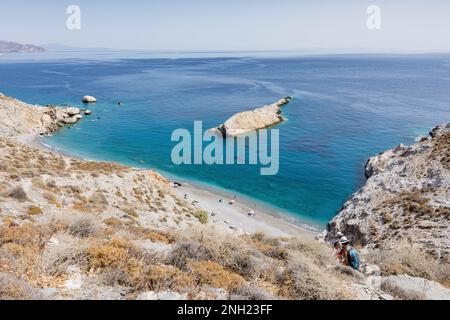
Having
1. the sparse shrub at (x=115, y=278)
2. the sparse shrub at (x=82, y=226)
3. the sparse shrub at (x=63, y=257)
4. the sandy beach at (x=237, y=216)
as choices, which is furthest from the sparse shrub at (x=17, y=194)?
the sandy beach at (x=237, y=216)

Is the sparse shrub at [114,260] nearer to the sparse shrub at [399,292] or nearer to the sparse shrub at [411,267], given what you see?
the sparse shrub at [399,292]

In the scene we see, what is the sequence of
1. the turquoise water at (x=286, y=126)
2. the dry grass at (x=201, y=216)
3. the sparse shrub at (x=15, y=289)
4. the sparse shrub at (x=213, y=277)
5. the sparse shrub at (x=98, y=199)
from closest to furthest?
the sparse shrub at (x=15, y=289), the sparse shrub at (x=213, y=277), the sparse shrub at (x=98, y=199), the dry grass at (x=201, y=216), the turquoise water at (x=286, y=126)

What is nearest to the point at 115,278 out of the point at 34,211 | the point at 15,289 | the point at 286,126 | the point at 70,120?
the point at 15,289

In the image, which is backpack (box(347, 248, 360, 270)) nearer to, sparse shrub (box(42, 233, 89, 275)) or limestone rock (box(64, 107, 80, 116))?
sparse shrub (box(42, 233, 89, 275))

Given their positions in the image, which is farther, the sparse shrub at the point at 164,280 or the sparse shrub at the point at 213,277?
the sparse shrub at the point at 213,277

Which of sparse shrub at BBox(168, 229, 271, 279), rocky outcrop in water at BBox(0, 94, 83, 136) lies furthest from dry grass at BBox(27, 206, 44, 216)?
rocky outcrop in water at BBox(0, 94, 83, 136)
